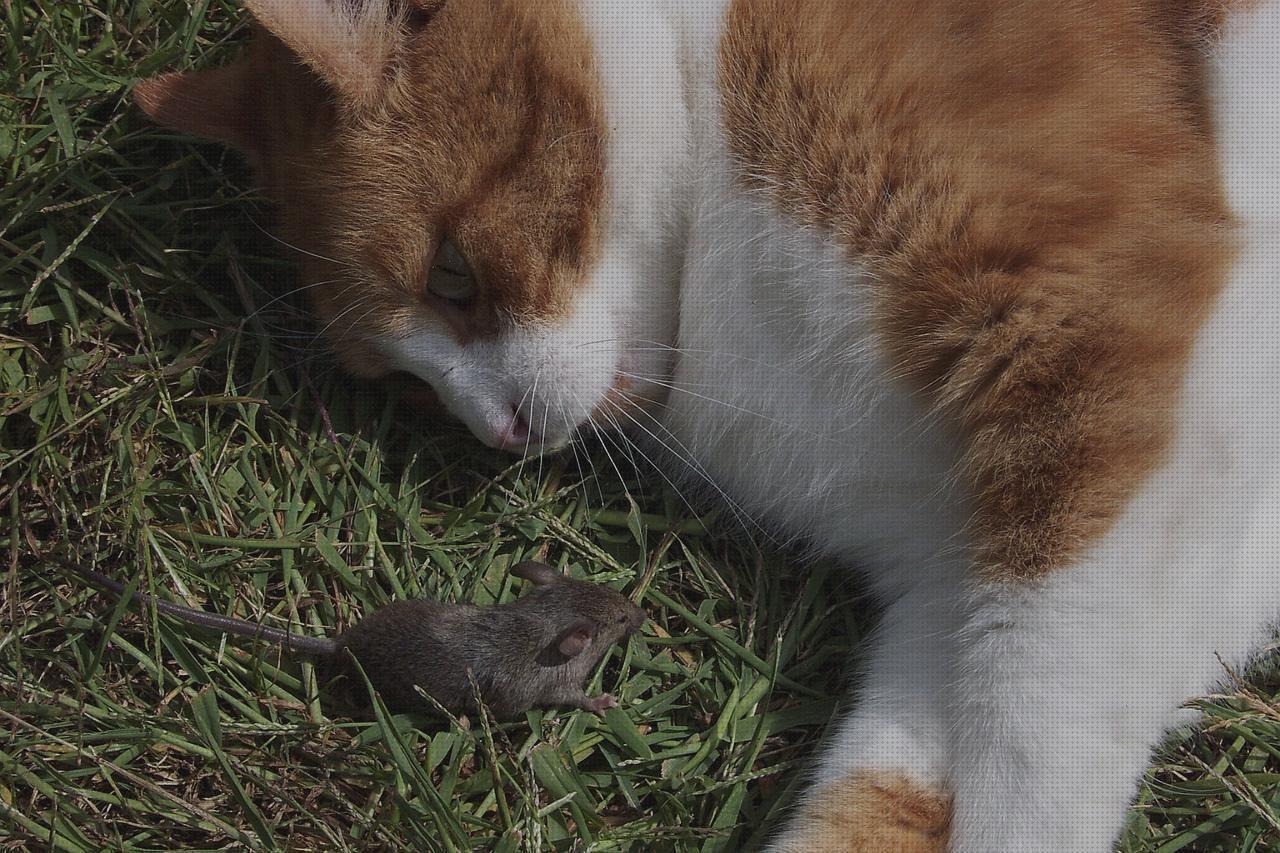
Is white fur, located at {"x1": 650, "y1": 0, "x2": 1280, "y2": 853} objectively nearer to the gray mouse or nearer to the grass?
the grass

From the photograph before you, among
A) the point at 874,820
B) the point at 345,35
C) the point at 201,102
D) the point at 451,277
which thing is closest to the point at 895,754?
the point at 874,820

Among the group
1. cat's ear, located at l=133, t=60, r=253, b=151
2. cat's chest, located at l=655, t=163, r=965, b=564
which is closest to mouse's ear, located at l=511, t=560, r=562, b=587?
cat's chest, located at l=655, t=163, r=965, b=564

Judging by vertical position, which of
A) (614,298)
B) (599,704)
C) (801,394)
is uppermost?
(614,298)

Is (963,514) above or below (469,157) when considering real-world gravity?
below

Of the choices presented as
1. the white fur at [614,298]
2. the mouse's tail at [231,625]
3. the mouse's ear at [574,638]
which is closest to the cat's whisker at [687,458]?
the white fur at [614,298]

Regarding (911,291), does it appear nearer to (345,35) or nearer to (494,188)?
(494,188)
